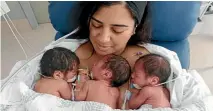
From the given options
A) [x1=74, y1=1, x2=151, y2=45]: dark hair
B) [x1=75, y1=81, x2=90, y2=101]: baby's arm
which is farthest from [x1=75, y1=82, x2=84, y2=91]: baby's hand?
[x1=74, y1=1, x2=151, y2=45]: dark hair

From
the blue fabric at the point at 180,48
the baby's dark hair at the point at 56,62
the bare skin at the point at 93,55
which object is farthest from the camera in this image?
the blue fabric at the point at 180,48

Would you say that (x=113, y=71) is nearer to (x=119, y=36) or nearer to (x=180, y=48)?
(x=119, y=36)

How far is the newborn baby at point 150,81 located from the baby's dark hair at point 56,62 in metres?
0.26

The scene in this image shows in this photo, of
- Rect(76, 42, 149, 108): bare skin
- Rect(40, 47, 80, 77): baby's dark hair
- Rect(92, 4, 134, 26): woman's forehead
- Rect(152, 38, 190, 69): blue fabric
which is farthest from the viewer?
Rect(152, 38, 190, 69): blue fabric

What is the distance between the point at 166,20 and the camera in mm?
1283

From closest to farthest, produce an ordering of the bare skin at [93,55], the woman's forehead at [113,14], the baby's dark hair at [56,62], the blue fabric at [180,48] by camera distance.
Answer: the woman's forehead at [113,14] → the baby's dark hair at [56,62] → the bare skin at [93,55] → the blue fabric at [180,48]

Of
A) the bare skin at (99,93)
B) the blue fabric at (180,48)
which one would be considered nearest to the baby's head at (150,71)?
the bare skin at (99,93)

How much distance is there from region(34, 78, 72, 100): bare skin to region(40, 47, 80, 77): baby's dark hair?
0.03 metres

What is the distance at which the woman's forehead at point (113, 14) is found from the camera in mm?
946

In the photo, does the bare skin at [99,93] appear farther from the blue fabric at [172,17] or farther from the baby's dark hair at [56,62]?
the blue fabric at [172,17]

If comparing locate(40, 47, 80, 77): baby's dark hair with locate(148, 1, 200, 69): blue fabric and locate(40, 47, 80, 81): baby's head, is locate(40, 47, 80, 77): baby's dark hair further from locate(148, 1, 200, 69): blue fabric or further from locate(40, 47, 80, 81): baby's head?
locate(148, 1, 200, 69): blue fabric

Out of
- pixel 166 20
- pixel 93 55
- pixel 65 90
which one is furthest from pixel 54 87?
pixel 166 20

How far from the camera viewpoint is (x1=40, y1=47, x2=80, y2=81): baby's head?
41.2 inches

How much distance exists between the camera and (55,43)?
1.27 metres
